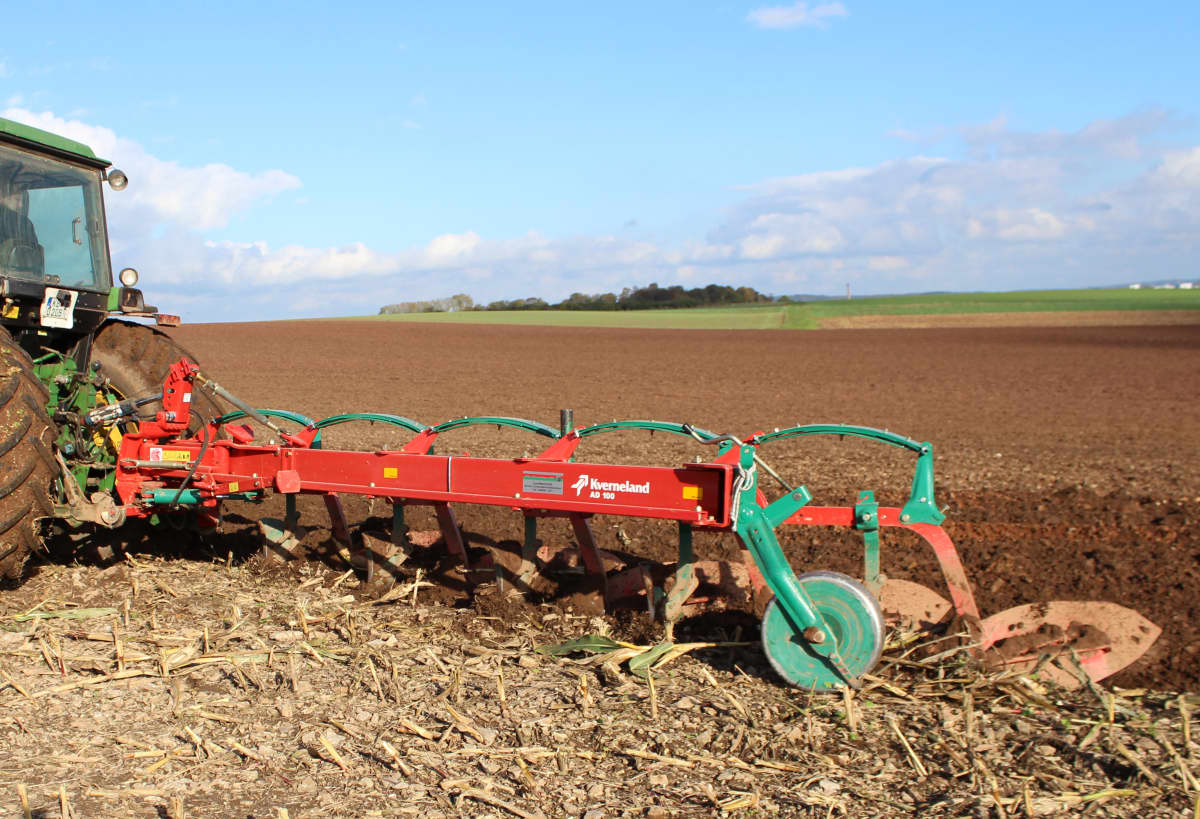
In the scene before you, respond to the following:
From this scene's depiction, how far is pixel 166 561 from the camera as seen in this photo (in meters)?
5.75

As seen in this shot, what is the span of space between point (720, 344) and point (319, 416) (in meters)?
18.6

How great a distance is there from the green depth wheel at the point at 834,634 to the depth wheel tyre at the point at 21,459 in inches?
132

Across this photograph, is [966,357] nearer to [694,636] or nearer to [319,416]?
[319,416]

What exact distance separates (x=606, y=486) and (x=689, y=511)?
392 millimetres

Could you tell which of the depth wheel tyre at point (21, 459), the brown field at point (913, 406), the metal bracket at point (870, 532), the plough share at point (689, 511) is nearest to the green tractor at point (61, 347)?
the depth wheel tyre at point (21, 459)

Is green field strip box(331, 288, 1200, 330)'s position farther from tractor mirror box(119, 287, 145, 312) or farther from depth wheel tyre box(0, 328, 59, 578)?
depth wheel tyre box(0, 328, 59, 578)

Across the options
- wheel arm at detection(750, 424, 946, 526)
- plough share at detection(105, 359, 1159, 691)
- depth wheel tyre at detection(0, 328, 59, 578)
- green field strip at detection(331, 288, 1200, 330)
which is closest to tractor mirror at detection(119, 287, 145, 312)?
plough share at detection(105, 359, 1159, 691)

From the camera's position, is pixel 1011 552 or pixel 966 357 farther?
pixel 966 357

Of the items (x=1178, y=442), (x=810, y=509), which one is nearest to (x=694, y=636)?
(x=810, y=509)

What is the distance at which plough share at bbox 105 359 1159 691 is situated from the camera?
150 inches

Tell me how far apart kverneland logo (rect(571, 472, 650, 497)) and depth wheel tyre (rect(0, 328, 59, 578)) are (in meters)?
2.49

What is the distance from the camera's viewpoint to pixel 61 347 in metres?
5.77

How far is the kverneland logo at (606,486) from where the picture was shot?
4.06m

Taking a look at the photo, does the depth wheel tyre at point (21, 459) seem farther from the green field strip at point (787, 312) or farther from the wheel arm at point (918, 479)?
→ the green field strip at point (787, 312)
